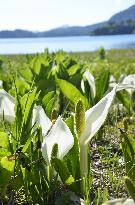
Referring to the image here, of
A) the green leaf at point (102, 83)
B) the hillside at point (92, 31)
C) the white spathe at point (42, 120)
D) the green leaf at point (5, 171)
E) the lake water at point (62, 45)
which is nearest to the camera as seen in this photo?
the green leaf at point (5, 171)

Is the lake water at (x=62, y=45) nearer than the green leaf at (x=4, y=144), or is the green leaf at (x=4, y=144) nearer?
the green leaf at (x=4, y=144)

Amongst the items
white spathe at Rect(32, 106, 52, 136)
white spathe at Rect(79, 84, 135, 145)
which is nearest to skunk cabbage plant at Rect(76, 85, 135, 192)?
white spathe at Rect(79, 84, 135, 145)

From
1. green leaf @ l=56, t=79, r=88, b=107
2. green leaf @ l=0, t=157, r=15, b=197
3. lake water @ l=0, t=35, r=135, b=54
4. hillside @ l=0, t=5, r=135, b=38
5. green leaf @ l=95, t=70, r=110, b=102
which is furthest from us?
hillside @ l=0, t=5, r=135, b=38

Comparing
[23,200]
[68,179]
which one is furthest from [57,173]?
[23,200]

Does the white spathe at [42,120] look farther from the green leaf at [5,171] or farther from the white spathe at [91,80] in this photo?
the white spathe at [91,80]

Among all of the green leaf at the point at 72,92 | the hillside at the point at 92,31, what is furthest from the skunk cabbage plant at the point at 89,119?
the hillside at the point at 92,31

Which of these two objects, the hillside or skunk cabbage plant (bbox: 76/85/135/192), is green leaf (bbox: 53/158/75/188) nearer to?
skunk cabbage plant (bbox: 76/85/135/192)

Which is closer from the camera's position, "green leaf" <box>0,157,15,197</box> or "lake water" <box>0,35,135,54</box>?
"green leaf" <box>0,157,15,197</box>

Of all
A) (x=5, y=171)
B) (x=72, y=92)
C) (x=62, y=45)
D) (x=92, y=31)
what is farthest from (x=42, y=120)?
(x=92, y=31)

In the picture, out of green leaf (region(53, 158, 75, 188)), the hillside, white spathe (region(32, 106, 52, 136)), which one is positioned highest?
white spathe (region(32, 106, 52, 136))

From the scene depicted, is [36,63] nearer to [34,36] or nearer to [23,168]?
[23,168]
